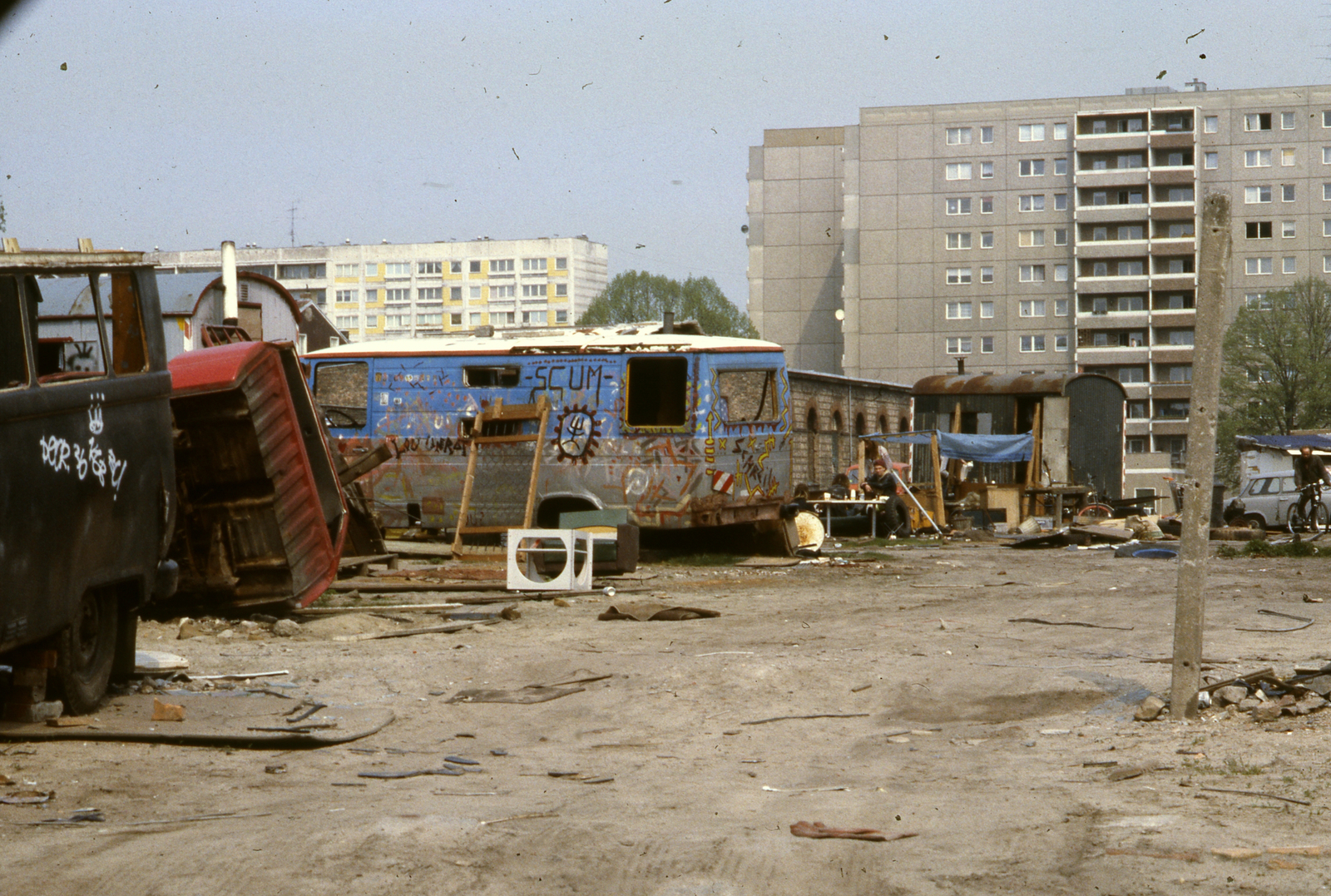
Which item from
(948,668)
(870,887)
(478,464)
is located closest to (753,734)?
(948,668)

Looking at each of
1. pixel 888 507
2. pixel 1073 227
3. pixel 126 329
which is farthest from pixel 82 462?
pixel 1073 227

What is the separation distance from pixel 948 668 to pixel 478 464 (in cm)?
1015

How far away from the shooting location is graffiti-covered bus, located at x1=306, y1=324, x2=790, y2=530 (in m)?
17.3

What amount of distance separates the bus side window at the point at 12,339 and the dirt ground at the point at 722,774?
176 cm

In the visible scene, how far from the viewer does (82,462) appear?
657cm

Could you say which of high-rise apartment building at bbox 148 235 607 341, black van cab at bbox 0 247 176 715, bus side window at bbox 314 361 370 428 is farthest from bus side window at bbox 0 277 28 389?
high-rise apartment building at bbox 148 235 607 341

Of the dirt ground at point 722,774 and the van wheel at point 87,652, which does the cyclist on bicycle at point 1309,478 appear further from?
the van wheel at point 87,652

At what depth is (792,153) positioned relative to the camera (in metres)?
91.6

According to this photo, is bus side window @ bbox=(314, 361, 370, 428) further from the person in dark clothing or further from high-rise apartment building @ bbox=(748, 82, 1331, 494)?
high-rise apartment building @ bbox=(748, 82, 1331, 494)

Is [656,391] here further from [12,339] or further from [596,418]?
[12,339]

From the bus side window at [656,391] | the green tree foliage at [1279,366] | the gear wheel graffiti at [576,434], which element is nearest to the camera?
the bus side window at [656,391]

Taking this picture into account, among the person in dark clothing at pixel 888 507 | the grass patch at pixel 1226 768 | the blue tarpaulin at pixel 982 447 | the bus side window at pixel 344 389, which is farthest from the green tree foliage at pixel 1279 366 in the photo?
the grass patch at pixel 1226 768

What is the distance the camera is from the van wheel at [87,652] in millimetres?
6820

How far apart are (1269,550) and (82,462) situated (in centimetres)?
1749
